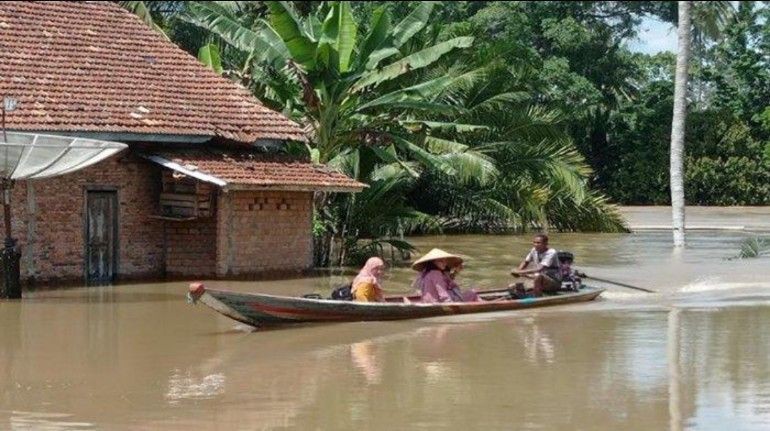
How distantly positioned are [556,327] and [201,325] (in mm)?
4284

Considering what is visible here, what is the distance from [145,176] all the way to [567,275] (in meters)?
7.27

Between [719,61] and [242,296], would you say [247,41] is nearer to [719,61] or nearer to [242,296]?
[242,296]

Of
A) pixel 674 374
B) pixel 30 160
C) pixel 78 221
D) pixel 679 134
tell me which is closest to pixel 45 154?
pixel 30 160

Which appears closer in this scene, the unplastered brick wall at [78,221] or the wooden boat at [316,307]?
the wooden boat at [316,307]

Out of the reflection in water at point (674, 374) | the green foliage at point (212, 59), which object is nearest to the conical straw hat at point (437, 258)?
the reflection in water at point (674, 374)

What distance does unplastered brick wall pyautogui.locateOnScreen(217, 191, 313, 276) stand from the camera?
20.8m

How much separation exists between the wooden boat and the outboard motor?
1387 millimetres

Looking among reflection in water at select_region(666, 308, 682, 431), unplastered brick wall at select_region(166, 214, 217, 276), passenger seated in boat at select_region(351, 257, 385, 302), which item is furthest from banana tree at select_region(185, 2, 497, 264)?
reflection in water at select_region(666, 308, 682, 431)

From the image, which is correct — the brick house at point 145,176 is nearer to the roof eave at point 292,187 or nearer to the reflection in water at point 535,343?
the roof eave at point 292,187

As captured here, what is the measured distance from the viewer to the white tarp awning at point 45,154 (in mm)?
17297

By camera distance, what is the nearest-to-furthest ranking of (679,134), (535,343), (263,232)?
(535,343) < (263,232) < (679,134)

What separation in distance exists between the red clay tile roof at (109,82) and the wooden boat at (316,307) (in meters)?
6.37

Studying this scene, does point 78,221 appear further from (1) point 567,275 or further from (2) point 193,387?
(2) point 193,387

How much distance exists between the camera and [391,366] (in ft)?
41.5
